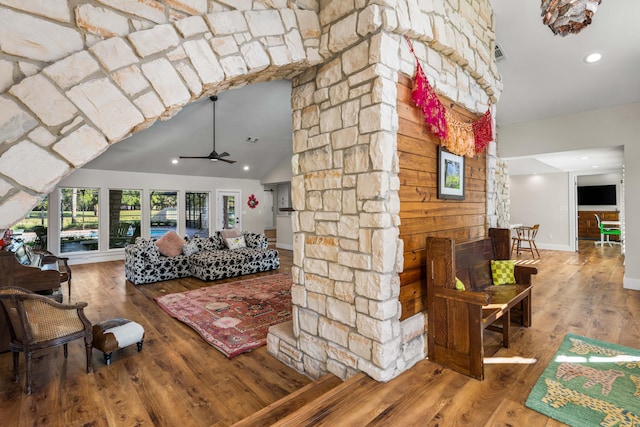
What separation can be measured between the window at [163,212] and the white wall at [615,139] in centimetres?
916

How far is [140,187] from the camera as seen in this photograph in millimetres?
8719

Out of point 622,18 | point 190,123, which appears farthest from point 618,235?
point 190,123

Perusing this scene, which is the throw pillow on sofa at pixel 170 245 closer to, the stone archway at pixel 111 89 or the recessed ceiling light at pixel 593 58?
the stone archway at pixel 111 89

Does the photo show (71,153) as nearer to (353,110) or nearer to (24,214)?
(24,214)

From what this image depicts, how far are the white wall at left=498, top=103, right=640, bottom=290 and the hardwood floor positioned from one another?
1.42 meters

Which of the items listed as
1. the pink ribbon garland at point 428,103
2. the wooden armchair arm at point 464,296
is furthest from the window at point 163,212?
the wooden armchair arm at point 464,296

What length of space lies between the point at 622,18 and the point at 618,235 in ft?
31.4

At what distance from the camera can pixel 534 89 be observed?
489 cm

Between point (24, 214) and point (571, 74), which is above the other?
point (571, 74)

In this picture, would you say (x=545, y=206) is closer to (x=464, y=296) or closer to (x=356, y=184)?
(x=464, y=296)

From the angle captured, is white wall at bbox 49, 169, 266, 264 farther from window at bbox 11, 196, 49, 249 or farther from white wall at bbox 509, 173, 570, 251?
white wall at bbox 509, 173, 570, 251

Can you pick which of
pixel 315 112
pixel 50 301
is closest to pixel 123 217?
pixel 50 301

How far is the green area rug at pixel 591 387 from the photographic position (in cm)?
183

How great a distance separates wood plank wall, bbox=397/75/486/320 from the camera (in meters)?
2.39
